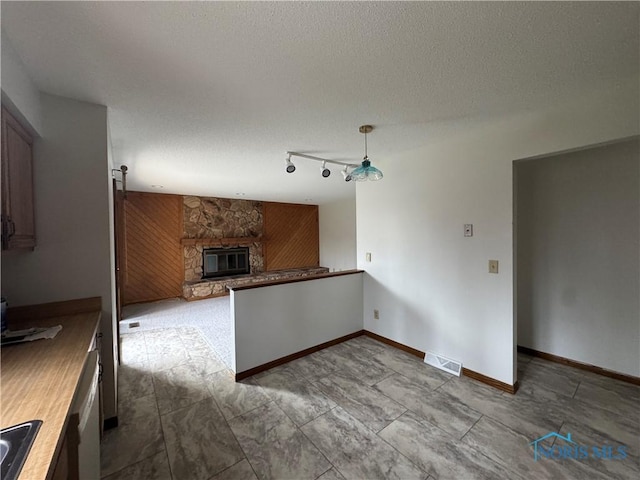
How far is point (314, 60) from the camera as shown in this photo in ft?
4.53

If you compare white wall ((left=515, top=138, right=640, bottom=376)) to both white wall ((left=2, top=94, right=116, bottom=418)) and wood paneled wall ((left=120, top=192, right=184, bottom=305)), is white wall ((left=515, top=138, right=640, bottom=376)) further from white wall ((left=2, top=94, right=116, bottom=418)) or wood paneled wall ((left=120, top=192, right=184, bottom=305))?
wood paneled wall ((left=120, top=192, right=184, bottom=305))

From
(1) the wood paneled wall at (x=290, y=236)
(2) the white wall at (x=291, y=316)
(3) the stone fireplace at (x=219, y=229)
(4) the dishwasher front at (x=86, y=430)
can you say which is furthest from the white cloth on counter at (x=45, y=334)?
(1) the wood paneled wall at (x=290, y=236)

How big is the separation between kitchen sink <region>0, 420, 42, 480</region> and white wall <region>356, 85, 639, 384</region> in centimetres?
283

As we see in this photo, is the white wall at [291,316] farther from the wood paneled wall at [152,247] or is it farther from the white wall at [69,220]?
the wood paneled wall at [152,247]

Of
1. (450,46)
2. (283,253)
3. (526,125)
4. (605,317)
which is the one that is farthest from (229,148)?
(283,253)

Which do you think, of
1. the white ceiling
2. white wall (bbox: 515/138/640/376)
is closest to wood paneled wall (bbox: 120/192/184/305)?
the white ceiling

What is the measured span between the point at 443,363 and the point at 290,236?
5370 mm

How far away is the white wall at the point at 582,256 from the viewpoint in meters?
2.27

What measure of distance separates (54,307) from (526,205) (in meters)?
4.34

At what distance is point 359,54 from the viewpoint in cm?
134

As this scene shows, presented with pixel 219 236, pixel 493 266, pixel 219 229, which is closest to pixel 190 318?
pixel 219 236

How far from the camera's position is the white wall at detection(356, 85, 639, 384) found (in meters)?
1.91

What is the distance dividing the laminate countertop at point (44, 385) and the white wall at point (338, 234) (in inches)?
230

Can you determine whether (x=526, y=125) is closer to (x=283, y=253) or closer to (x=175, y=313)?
(x=175, y=313)
